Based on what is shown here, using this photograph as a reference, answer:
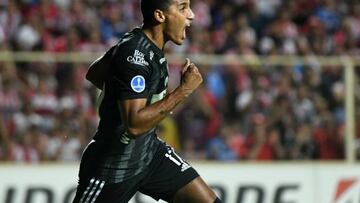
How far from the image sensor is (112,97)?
657 cm

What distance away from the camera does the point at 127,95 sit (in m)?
6.28

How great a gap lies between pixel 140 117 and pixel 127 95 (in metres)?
0.16

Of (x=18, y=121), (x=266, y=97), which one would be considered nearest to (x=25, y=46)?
(x=18, y=121)

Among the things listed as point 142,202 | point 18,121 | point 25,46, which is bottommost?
point 142,202

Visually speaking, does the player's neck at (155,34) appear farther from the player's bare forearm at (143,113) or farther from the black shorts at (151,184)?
the black shorts at (151,184)

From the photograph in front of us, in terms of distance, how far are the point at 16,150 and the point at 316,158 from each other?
3239mm

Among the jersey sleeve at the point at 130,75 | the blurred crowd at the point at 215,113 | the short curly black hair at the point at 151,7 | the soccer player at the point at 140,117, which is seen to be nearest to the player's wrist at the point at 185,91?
the soccer player at the point at 140,117

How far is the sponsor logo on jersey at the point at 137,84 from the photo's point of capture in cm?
626

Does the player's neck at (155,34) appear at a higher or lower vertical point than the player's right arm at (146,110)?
higher

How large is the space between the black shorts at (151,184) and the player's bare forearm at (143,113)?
2.05 feet

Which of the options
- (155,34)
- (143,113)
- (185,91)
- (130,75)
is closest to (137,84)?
(130,75)

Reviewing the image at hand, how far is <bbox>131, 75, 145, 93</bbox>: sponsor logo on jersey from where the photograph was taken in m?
6.26

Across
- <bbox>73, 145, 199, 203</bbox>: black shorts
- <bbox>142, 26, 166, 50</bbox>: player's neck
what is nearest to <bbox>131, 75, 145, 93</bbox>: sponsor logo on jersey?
<bbox>142, 26, 166, 50</bbox>: player's neck

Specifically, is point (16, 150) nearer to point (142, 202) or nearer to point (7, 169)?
point (7, 169)
